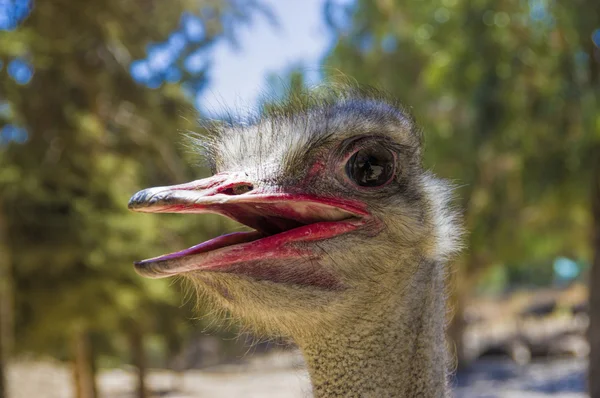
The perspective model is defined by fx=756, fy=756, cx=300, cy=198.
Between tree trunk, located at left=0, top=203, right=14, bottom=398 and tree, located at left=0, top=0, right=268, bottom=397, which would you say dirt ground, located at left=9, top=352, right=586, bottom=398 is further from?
tree trunk, located at left=0, top=203, right=14, bottom=398

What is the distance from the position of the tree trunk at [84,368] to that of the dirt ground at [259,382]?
957 millimetres

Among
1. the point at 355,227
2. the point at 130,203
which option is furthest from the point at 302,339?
Result: the point at 130,203

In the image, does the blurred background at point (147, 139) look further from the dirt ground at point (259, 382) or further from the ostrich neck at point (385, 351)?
the ostrich neck at point (385, 351)

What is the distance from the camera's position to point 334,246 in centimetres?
170

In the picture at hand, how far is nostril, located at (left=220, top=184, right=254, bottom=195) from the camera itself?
159cm

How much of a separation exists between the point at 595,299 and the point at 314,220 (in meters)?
6.93

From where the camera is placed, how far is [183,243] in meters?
10.4

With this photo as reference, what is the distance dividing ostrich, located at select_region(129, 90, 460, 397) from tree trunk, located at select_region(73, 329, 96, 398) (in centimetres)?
978

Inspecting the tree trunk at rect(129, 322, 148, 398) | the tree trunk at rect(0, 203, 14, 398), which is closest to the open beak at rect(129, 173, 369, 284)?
the tree trunk at rect(0, 203, 14, 398)

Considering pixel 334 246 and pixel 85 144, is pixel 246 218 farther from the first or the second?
pixel 85 144

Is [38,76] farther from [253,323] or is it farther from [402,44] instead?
[402,44]

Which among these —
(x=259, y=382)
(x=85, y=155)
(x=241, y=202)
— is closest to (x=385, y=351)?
(x=241, y=202)

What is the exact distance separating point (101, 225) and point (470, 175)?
246 inches

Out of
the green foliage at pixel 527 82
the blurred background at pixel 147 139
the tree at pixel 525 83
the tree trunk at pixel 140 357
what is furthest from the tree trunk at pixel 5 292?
the tree trunk at pixel 140 357
